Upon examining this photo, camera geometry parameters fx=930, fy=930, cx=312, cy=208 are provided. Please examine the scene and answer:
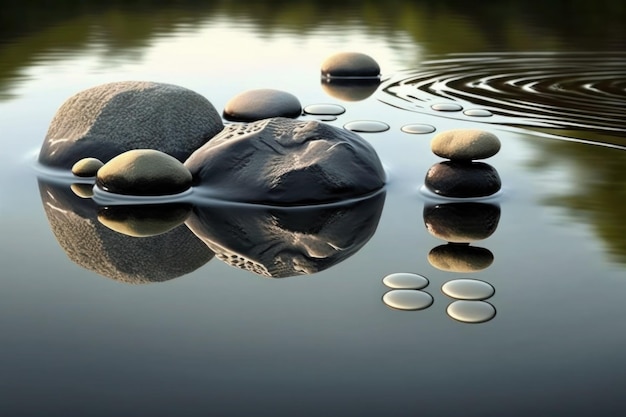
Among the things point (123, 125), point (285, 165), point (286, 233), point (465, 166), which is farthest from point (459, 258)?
point (123, 125)

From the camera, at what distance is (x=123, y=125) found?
A: 6562mm

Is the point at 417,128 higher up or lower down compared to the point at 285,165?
lower down

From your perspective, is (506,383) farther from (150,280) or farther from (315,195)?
(315,195)

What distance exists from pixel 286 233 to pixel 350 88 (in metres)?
5.01

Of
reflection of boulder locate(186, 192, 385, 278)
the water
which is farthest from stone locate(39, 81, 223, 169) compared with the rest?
reflection of boulder locate(186, 192, 385, 278)

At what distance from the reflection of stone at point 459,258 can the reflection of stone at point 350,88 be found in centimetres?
446

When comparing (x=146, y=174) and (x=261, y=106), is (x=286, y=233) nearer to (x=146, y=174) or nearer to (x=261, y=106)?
(x=146, y=174)

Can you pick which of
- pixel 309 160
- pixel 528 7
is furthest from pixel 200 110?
pixel 528 7

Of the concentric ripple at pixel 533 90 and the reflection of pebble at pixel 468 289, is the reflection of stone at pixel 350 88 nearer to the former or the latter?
the concentric ripple at pixel 533 90

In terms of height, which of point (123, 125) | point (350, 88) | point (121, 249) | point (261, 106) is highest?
point (123, 125)

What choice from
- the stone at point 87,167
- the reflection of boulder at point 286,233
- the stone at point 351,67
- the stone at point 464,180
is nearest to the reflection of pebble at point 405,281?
the reflection of boulder at point 286,233

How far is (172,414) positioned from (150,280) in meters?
1.48

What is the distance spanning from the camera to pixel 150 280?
4.59m

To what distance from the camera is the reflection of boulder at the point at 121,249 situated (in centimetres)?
472
